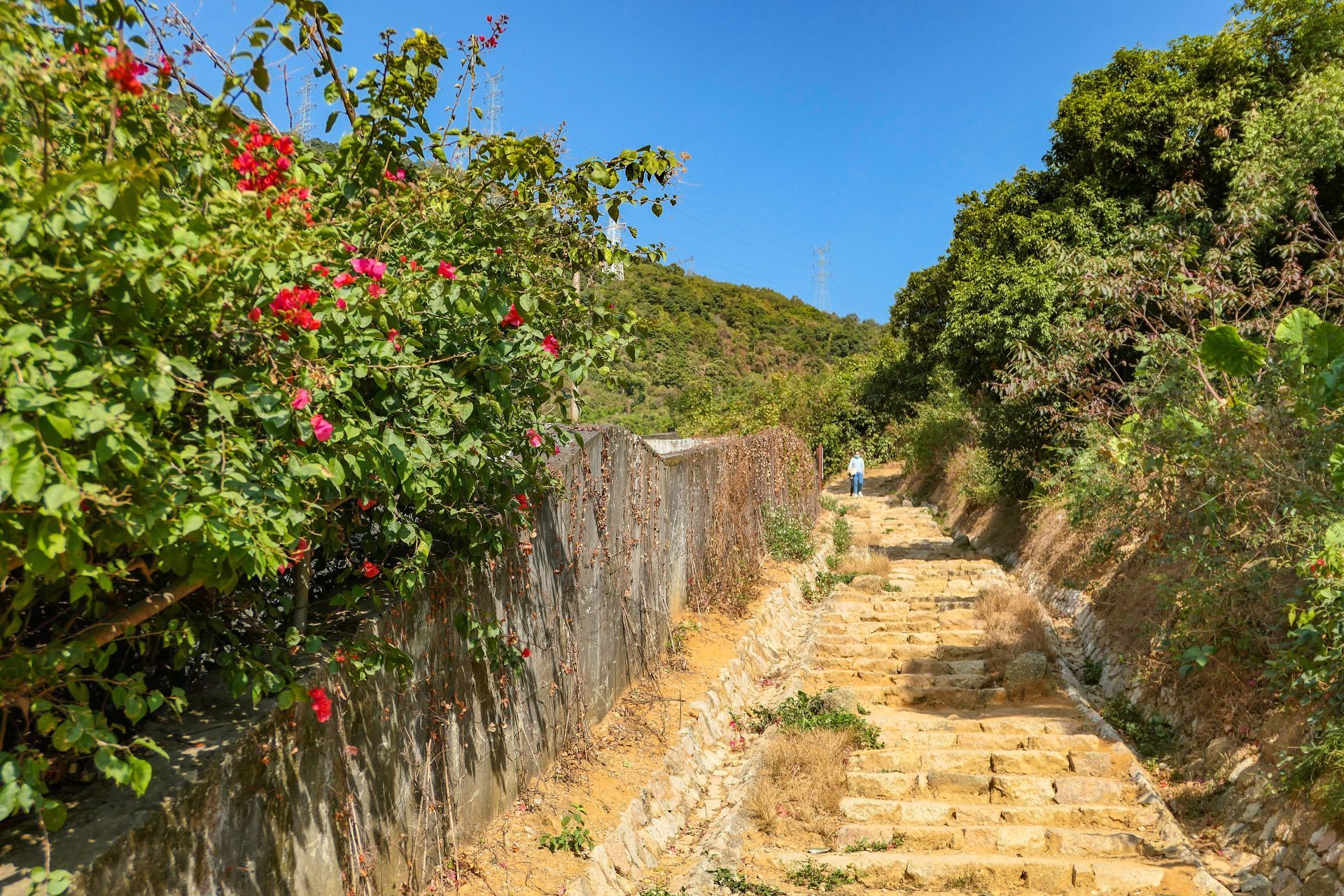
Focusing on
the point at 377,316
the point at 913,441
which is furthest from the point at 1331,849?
the point at 913,441

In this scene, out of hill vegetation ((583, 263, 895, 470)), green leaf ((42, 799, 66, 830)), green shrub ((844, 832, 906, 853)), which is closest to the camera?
green leaf ((42, 799, 66, 830))

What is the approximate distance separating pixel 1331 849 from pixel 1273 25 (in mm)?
15254

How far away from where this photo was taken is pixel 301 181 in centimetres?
303

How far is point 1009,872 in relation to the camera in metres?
5.80

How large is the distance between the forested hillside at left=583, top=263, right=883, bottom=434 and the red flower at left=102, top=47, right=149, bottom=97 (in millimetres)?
22425

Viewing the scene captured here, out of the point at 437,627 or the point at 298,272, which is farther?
the point at 437,627

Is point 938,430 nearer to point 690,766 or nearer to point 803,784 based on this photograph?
point 803,784

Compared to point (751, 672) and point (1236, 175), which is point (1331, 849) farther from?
point (1236, 175)

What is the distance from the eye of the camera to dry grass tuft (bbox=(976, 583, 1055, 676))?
32.9 ft

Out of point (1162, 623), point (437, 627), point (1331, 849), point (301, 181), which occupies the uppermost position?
point (301, 181)

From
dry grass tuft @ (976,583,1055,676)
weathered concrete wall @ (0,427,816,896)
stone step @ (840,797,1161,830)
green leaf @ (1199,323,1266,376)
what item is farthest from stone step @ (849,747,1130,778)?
green leaf @ (1199,323,1266,376)

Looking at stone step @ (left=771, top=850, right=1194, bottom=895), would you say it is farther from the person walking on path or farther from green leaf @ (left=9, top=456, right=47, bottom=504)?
the person walking on path

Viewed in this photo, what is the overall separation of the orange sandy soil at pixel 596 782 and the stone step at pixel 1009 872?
1304 mm

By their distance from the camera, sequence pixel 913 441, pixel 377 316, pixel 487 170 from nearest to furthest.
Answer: pixel 377 316
pixel 487 170
pixel 913 441
